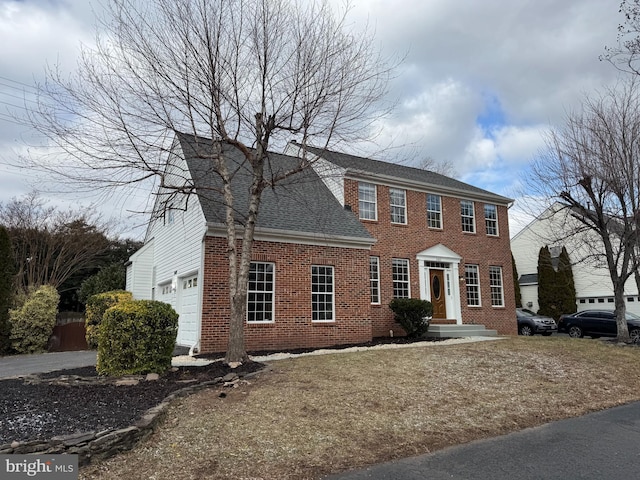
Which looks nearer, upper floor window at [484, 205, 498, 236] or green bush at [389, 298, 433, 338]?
green bush at [389, 298, 433, 338]

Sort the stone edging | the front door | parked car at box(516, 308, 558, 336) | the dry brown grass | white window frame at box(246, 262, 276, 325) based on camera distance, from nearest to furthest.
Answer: the stone edging → the dry brown grass → white window frame at box(246, 262, 276, 325) → the front door → parked car at box(516, 308, 558, 336)

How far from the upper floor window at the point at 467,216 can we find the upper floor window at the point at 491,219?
0.77 meters

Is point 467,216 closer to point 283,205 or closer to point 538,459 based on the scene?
point 283,205

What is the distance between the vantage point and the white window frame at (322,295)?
13.5 metres

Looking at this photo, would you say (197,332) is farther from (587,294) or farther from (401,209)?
(587,294)

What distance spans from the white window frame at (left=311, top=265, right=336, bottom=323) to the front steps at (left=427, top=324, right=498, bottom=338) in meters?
4.21

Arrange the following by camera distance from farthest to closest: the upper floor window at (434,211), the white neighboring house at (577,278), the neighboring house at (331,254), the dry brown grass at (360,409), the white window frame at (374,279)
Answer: the white neighboring house at (577,278), the upper floor window at (434,211), the white window frame at (374,279), the neighboring house at (331,254), the dry brown grass at (360,409)

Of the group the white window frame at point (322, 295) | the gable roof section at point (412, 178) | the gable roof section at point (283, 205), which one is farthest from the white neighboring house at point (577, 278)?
the white window frame at point (322, 295)

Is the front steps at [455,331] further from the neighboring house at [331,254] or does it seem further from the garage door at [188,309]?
the garage door at [188,309]

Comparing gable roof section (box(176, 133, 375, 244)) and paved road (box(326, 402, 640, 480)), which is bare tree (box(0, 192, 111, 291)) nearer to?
gable roof section (box(176, 133, 375, 244))

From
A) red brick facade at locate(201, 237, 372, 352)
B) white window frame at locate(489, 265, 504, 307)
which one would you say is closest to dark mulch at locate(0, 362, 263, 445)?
red brick facade at locate(201, 237, 372, 352)

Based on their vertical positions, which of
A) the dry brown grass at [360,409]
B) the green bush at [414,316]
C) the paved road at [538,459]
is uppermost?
the green bush at [414,316]

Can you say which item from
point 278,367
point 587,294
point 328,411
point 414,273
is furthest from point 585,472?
point 587,294

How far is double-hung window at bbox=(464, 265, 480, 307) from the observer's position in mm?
18683
